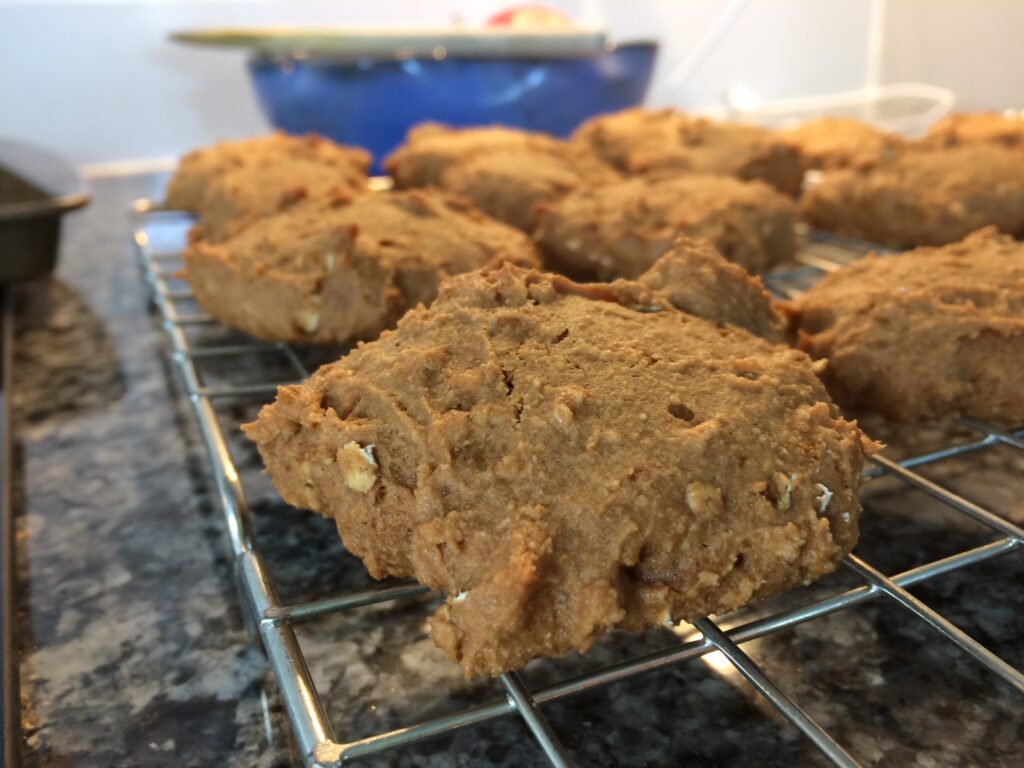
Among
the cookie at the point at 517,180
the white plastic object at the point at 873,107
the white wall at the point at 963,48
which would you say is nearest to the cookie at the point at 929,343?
the cookie at the point at 517,180

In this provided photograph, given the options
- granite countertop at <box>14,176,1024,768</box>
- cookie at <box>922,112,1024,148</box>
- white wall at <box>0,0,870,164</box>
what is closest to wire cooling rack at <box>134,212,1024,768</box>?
granite countertop at <box>14,176,1024,768</box>

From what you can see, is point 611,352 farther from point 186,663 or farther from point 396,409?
point 186,663

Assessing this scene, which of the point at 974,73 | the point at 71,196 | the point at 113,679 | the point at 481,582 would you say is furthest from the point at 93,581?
the point at 974,73

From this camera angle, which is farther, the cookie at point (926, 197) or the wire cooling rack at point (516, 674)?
the cookie at point (926, 197)

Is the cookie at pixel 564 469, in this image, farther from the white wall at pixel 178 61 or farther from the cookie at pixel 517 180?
the white wall at pixel 178 61

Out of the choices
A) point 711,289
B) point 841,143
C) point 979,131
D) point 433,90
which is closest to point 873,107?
point 841,143

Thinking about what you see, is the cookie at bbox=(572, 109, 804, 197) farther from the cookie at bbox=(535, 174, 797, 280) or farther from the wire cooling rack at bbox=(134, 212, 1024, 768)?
the wire cooling rack at bbox=(134, 212, 1024, 768)
